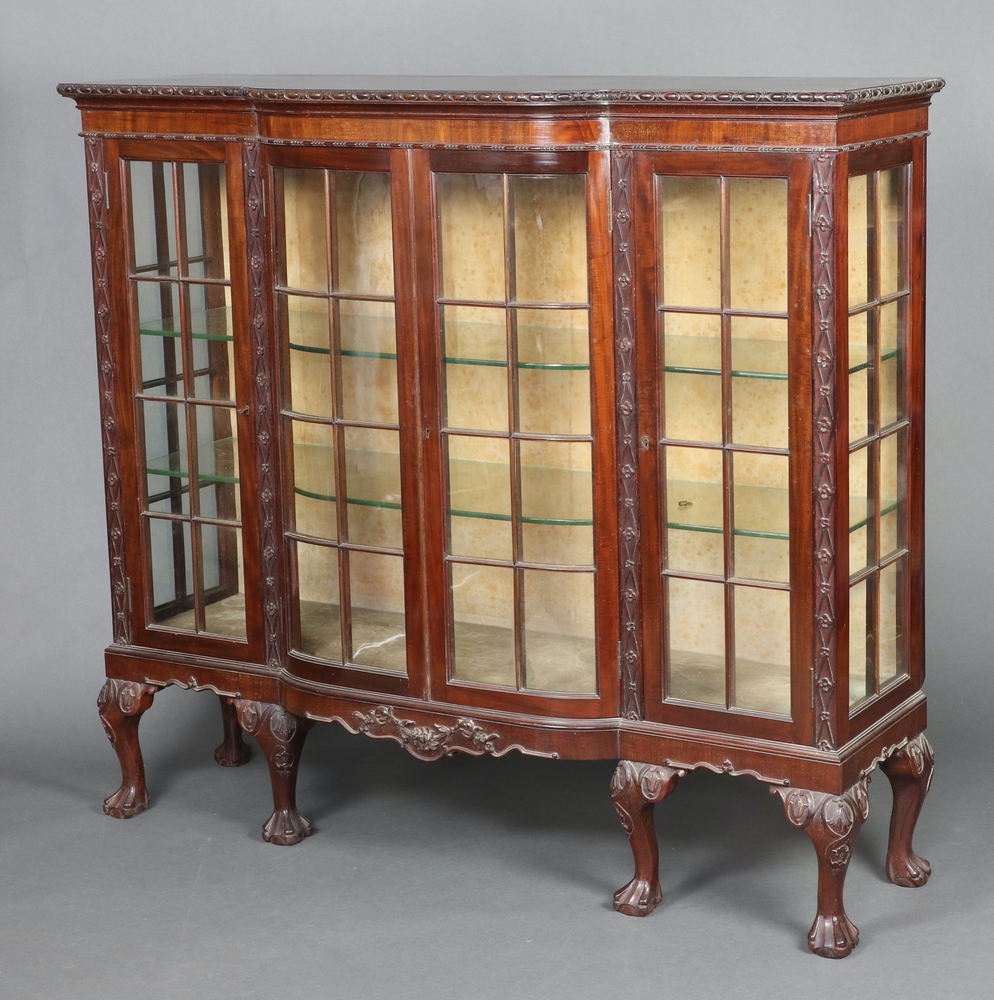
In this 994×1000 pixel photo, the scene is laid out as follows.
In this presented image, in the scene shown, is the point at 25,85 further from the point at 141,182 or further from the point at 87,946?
the point at 87,946

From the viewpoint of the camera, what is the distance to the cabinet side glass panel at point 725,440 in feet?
12.4

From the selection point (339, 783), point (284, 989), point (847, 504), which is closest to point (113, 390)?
point (339, 783)

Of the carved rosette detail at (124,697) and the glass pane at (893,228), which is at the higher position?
the glass pane at (893,228)

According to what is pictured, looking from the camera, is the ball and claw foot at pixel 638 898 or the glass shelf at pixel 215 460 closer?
the ball and claw foot at pixel 638 898

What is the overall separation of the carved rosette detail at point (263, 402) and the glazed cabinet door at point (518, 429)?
0.47 metres

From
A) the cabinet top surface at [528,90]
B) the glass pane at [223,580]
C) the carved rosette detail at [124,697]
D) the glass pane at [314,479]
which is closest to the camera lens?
the cabinet top surface at [528,90]

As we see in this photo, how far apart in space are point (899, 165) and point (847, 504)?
76 centimetres

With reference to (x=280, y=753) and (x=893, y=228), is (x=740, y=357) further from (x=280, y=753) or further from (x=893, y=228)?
(x=280, y=753)

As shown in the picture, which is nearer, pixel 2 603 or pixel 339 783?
pixel 339 783

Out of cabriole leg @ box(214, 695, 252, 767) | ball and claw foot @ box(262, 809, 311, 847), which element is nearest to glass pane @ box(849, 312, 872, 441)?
ball and claw foot @ box(262, 809, 311, 847)

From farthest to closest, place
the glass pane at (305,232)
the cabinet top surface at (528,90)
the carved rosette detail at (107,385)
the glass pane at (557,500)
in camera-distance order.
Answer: the carved rosette detail at (107,385) → the glass pane at (305,232) → the glass pane at (557,500) → the cabinet top surface at (528,90)

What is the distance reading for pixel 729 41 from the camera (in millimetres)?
5473

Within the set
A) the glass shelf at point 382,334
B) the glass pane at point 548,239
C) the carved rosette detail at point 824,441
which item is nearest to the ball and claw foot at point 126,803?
the glass shelf at point 382,334

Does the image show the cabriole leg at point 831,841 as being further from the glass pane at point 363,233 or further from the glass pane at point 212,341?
the glass pane at point 212,341
